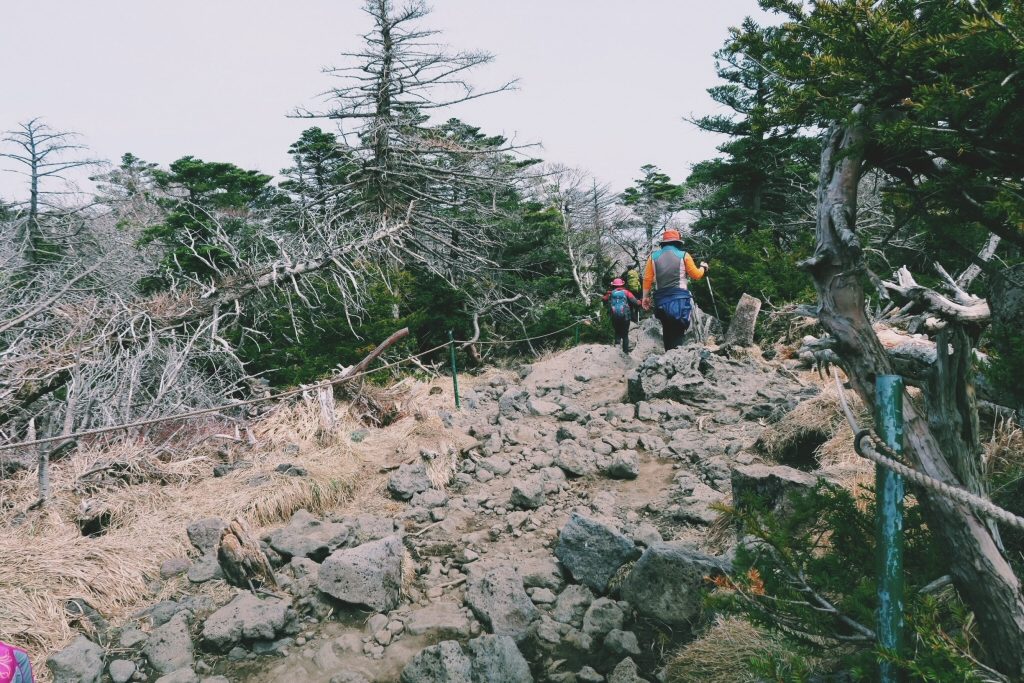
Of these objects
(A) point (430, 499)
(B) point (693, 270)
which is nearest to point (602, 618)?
(A) point (430, 499)

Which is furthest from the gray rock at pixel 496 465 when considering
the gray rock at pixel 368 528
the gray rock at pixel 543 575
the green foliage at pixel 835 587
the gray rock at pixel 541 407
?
the green foliage at pixel 835 587

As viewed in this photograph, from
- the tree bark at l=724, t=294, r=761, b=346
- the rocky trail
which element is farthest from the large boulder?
the tree bark at l=724, t=294, r=761, b=346

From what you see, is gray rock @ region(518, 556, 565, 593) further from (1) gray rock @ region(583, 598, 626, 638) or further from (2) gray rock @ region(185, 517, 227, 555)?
(2) gray rock @ region(185, 517, 227, 555)

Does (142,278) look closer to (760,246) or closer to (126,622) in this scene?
(126,622)

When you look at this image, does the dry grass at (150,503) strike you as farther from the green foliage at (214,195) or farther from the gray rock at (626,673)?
the green foliage at (214,195)

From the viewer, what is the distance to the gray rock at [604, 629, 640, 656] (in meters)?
2.94

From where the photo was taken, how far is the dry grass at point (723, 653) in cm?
253

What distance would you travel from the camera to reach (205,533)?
4371mm

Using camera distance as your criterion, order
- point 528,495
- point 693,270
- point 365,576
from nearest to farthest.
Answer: point 365,576 < point 528,495 < point 693,270

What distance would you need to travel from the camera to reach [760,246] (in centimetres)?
1346

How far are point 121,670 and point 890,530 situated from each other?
3637 mm

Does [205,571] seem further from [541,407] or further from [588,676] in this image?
[541,407]

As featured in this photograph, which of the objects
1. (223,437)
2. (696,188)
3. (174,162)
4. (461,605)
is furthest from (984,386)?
(174,162)

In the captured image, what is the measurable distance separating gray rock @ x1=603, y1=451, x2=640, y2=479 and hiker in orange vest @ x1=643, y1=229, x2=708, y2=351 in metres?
3.28
